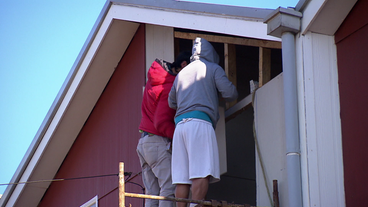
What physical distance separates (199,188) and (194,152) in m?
0.33

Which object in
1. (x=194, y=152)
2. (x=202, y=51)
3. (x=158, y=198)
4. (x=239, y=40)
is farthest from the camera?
(x=239, y=40)

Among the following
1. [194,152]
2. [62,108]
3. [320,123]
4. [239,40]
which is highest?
[239,40]

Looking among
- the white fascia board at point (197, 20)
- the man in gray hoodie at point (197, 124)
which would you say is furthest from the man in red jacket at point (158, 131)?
the white fascia board at point (197, 20)

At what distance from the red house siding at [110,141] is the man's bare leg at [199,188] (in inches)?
79.4

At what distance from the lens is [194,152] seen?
4531 millimetres

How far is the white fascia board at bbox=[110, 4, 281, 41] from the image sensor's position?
4.68 m

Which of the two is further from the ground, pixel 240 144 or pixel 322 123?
pixel 240 144

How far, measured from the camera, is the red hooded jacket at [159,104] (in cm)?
526

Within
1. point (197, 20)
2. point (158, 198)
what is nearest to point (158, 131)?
point (197, 20)

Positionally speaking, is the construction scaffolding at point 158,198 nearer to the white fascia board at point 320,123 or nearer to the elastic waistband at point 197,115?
the white fascia board at point 320,123

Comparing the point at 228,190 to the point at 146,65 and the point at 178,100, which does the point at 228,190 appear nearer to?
the point at 146,65

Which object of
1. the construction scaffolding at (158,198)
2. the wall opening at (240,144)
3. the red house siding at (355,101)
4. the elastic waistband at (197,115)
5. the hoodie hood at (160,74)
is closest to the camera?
the construction scaffolding at (158,198)

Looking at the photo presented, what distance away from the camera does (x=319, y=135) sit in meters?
4.15

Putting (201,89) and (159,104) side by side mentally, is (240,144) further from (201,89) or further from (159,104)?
(201,89)
